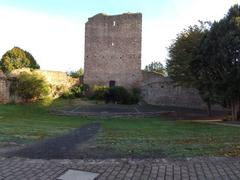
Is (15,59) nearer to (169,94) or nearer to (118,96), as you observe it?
(118,96)

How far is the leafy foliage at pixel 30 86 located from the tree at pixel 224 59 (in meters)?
13.3

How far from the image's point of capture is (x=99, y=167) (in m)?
6.22

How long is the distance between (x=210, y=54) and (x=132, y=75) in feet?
69.9

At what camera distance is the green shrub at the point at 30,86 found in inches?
1080

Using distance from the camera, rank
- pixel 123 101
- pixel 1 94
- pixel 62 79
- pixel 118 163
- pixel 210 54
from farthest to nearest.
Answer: pixel 62 79
pixel 123 101
pixel 1 94
pixel 210 54
pixel 118 163

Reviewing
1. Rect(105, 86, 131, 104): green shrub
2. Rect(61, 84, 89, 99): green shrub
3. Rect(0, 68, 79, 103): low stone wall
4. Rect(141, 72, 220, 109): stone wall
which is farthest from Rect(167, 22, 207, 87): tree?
Rect(61, 84, 89, 99): green shrub

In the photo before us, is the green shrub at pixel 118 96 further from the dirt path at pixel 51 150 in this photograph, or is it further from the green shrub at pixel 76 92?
the dirt path at pixel 51 150

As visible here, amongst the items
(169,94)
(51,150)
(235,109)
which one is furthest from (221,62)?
(169,94)

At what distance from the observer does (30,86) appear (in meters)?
27.5

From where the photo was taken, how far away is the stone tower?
39.9 meters

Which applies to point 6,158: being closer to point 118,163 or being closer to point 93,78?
point 118,163

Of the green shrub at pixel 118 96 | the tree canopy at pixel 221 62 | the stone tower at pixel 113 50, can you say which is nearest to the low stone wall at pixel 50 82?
the stone tower at pixel 113 50

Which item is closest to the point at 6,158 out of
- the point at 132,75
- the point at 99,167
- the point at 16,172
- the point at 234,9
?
the point at 16,172

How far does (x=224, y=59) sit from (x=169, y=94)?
13388 millimetres
